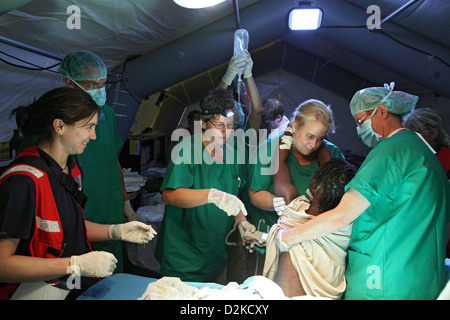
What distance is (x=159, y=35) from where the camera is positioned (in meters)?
3.11

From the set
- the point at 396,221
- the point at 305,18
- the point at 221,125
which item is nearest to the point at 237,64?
the point at 221,125

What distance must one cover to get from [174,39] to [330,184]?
2.63 m

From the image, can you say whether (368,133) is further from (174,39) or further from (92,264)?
(174,39)

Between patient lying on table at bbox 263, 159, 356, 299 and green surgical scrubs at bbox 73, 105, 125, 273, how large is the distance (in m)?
1.23

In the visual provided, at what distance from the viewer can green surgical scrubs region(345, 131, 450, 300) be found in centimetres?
134

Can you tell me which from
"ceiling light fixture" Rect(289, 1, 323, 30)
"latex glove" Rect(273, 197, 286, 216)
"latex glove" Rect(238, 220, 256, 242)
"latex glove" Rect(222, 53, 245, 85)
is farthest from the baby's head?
"ceiling light fixture" Rect(289, 1, 323, 30)

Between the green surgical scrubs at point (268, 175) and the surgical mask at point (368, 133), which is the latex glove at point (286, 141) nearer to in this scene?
the green surgical scrubs at point (268, 175)

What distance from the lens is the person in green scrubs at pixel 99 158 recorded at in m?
1.88

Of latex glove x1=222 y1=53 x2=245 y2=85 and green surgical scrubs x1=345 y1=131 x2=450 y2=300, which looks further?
latex glove x1=222 y1=53 x2=245 y2=85

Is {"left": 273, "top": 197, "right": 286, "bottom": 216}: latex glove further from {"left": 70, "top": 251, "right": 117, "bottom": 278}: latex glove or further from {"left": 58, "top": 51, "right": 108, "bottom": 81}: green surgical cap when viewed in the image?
{"left": 58, "top": 51, "right": 108, "bottom": 81}: green surgical cap

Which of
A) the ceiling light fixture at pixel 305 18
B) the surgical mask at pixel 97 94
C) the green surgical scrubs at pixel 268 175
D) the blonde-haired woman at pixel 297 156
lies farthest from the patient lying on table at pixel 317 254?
the ceiling light fixture at pixel 305 18

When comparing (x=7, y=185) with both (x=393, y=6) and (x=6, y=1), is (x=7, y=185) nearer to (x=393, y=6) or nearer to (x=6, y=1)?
(x=6, y=1)

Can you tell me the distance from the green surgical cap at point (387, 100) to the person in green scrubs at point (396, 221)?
9.8 inches

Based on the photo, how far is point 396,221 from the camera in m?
1.36
